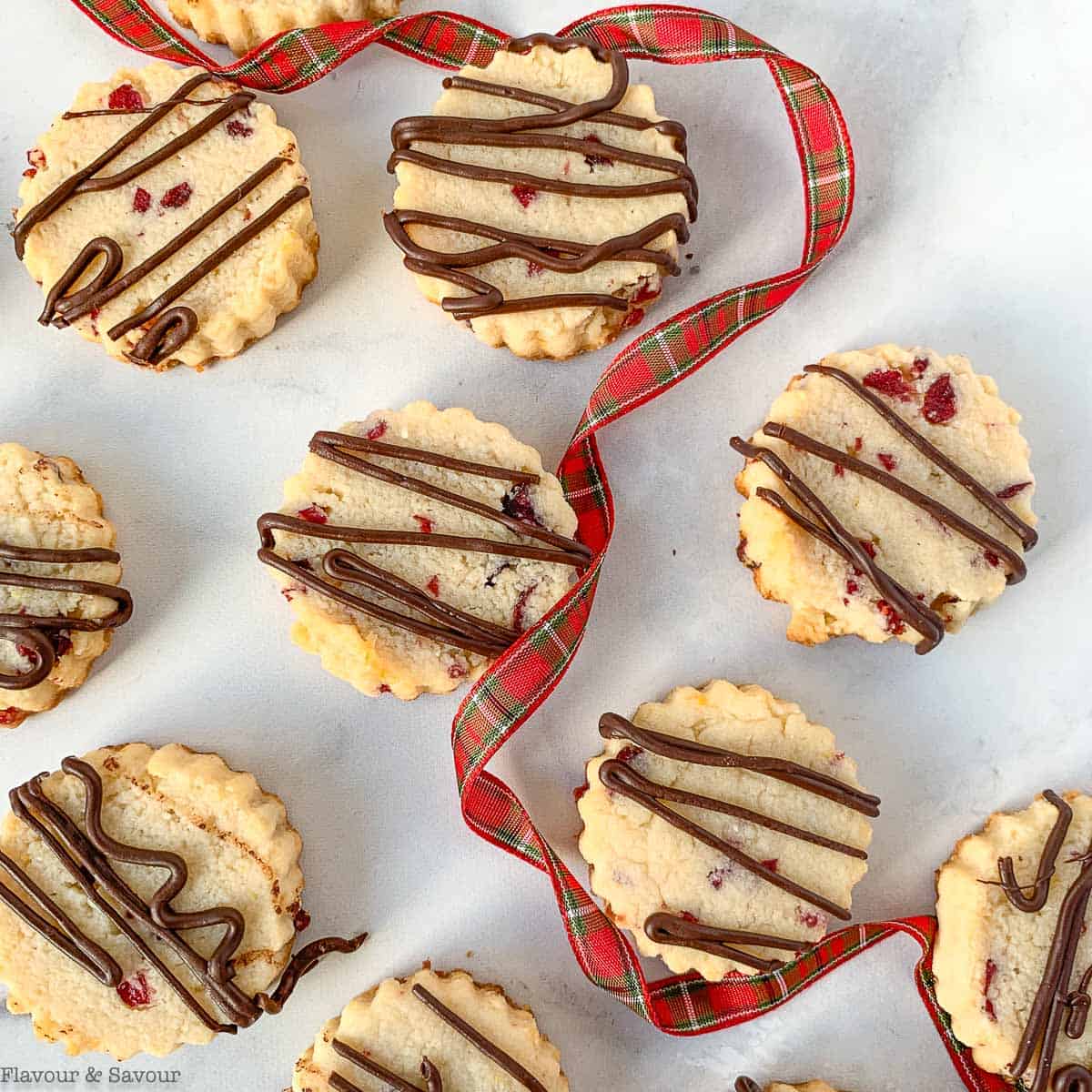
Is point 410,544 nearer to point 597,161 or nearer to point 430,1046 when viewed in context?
point 597,161

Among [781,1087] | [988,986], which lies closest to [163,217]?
[781,1087]

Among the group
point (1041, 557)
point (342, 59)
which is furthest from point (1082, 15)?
point (342, 59)

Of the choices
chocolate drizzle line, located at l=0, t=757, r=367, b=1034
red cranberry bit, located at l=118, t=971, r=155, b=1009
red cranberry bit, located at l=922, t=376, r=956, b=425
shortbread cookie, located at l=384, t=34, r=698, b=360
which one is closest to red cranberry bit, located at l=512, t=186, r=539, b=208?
shortbread cookie, located at l=384, t=34, r=698, b=360

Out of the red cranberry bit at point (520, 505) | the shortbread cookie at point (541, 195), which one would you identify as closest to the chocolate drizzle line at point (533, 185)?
the shortbread cookie at point (541, 195)

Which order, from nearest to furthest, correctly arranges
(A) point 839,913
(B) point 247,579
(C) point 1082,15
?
(A) point 839,913 → (B) point 247,579 → (C) point 1082,15

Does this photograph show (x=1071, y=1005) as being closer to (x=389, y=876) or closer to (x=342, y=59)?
(x=389, y=876)

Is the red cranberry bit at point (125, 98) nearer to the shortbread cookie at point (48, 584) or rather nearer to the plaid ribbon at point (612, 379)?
the plaid ribbon at point (612, 379)
